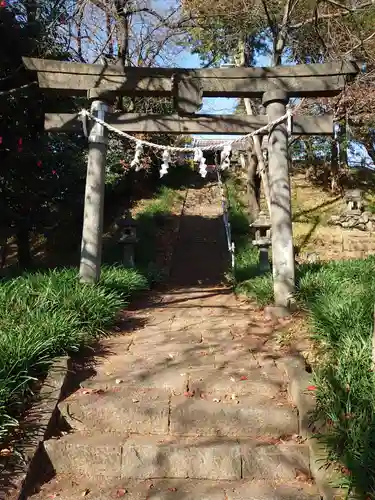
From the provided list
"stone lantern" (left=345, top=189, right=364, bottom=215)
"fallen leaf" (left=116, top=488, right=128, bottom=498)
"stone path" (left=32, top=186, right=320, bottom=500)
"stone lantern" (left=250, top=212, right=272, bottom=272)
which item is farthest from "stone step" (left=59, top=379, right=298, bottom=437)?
"stone lantern" (left=345, top=189, right=364, bottom=215)

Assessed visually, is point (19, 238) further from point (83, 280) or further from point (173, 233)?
point (83, 280)

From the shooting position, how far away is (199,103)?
6.17 meters

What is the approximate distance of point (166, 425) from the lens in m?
3.47

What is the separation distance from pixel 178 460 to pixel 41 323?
1894 millimetres

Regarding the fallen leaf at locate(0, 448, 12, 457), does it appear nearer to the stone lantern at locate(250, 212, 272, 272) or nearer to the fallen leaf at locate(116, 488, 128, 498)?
the fallen leaf at locate(116, 488, 128, 498)

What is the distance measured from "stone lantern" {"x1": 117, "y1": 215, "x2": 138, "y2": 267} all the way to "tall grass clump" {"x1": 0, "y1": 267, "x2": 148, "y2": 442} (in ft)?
12.4

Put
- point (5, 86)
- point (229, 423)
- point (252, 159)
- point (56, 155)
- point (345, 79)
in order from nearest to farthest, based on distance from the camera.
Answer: point (229, 423), point (345, 79), point (5, 86), point (56, 155), point (252, 159)

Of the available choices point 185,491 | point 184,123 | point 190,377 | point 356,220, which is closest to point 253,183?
point 356,220

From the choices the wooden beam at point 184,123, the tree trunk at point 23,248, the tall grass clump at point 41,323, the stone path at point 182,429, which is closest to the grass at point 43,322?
the tall grass clump at point 41,323

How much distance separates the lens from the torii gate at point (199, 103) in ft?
19.8

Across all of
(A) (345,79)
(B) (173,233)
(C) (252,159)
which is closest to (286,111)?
(A) (345,79)

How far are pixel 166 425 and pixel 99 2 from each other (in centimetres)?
718

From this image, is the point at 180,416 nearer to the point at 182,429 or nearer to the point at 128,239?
the point at 182,429

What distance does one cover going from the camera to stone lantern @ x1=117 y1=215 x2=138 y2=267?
33.8 ft
